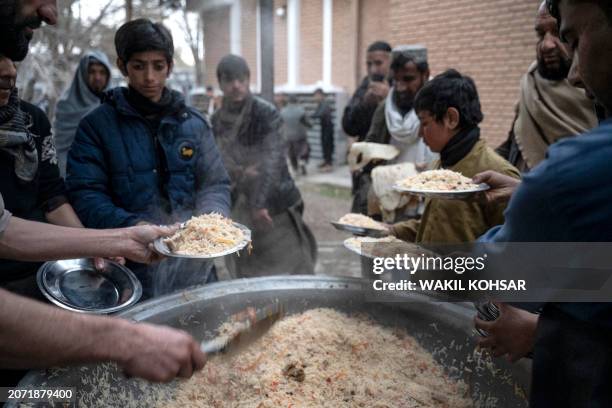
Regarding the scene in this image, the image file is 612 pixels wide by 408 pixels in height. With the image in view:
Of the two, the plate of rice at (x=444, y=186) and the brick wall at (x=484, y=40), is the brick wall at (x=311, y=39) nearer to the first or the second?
the brick wall at (x=484, y=40)

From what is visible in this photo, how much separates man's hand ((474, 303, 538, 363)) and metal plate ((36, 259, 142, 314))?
55.7 inches

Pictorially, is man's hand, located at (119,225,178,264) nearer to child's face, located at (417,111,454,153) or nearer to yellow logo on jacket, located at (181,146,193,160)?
yellow logo on jacket, located at (181,146,193,160)

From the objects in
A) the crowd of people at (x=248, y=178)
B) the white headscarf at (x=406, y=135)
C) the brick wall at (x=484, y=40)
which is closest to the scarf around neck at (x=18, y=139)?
the crowd of people at (x=248, y=178)

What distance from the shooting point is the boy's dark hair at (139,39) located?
2555 millimetres

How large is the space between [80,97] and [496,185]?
427 cm

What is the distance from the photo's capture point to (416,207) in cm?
346

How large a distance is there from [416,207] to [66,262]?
241 centimetres

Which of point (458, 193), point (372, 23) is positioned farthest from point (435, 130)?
point (372, 23)

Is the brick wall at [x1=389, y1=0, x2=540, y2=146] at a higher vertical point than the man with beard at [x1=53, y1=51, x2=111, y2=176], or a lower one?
higher

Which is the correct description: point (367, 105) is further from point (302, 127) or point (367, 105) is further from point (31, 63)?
point (302, 127)

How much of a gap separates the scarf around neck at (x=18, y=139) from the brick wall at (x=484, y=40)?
6.95 meters

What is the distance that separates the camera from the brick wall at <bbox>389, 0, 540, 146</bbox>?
23.0 ft

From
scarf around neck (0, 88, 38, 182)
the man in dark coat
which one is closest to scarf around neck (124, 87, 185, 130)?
scarf around neck (0, 88, 38, 182)

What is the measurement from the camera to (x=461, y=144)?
2516 millimetres
